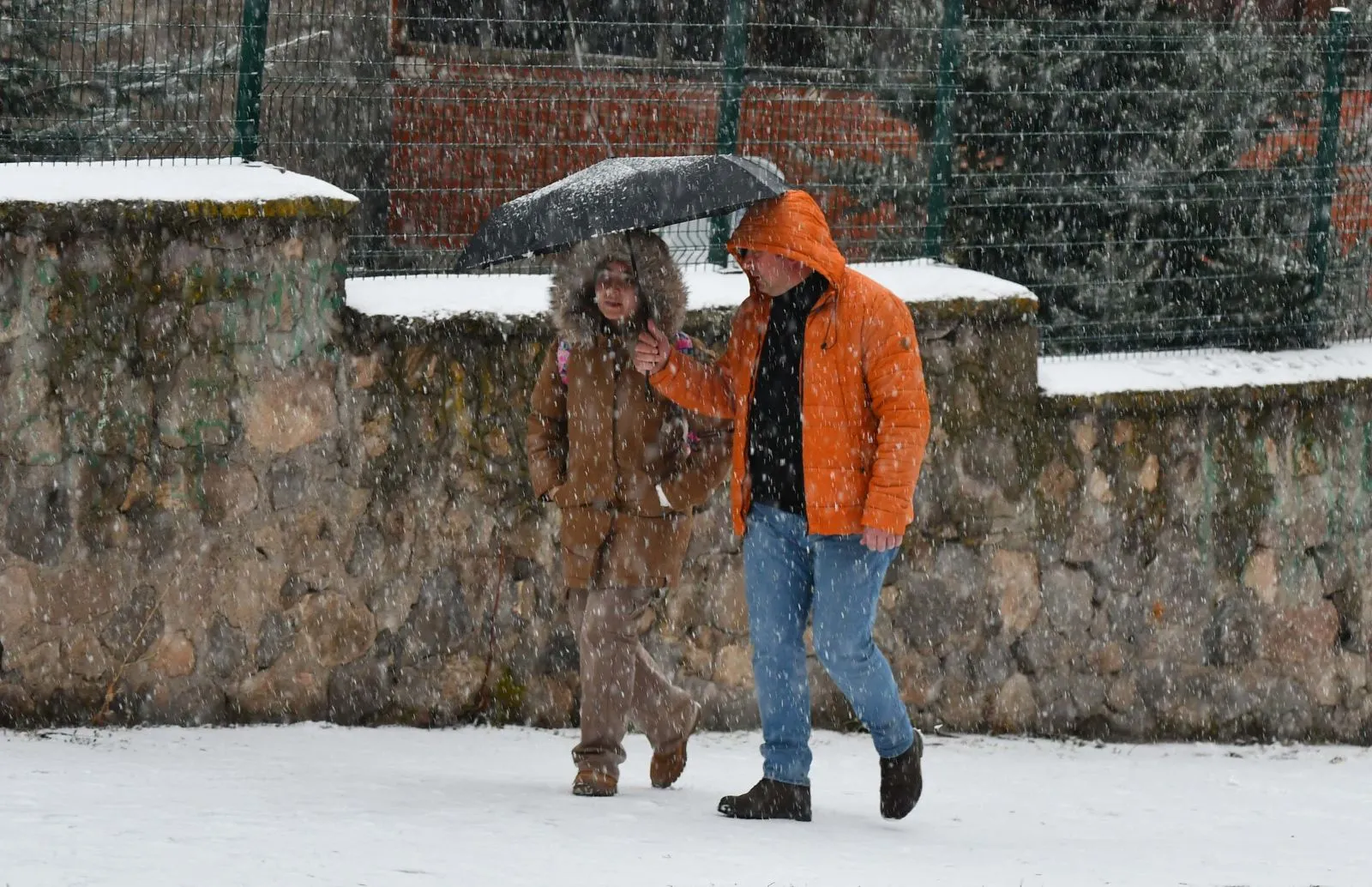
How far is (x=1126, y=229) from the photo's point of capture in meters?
8.06

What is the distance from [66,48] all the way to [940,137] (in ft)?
11.4

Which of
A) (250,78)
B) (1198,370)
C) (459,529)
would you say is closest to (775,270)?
(459,529)

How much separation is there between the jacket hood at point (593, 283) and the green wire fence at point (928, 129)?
5.60ft

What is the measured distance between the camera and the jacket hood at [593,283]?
16.4ft

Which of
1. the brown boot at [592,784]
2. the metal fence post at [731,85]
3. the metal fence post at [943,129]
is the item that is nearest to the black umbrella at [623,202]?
the brown boot at [592,784]

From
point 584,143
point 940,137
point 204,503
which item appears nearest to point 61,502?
point 204,503

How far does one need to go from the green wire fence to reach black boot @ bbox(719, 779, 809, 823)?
258 cm

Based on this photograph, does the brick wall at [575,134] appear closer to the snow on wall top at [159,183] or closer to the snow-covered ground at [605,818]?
the snow on wall top at [159,183]

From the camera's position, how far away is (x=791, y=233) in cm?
479

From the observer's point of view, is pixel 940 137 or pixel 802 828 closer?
pixel 802 828

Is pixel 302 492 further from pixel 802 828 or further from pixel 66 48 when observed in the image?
pixel 802 828

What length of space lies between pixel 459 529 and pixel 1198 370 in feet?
11.0

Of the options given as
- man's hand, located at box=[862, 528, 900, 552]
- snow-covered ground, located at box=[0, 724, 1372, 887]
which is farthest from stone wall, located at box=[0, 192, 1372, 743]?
man's hand, located at box=[862, 528, 900, 552]

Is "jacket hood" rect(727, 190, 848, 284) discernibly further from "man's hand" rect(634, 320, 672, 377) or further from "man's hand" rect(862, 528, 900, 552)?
"man's hand" rect(862, 528, 900, 552)
